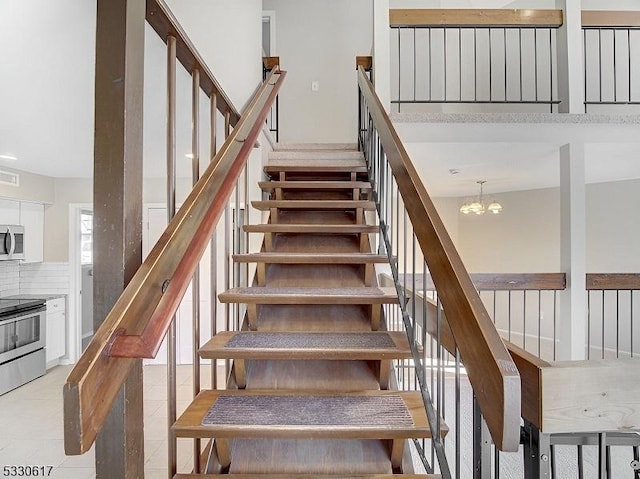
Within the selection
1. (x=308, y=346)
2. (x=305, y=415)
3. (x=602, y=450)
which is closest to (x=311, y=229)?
(x=308, y=346)

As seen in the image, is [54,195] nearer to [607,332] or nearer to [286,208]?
[286,208]

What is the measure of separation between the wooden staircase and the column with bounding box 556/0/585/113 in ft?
7.83

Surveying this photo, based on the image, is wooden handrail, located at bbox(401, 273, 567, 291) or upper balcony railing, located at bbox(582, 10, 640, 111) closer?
wooden handrail, located at bbox(401, 273, 567, 291)

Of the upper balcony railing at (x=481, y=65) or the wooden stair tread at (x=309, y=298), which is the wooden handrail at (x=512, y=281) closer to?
the wooden stair tread at (x=309, y=298)

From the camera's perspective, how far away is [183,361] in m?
5.11

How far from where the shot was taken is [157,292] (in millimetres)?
912

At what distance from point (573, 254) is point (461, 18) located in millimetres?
2250

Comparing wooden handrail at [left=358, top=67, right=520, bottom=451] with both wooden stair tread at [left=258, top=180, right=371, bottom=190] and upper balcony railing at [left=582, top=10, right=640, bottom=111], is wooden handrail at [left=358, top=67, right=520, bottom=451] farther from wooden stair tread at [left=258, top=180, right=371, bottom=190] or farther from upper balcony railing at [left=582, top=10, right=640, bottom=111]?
upper balcony railing at [left=582, top=10, right=640, bottom=111]

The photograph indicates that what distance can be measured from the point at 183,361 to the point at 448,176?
4295 millimetres

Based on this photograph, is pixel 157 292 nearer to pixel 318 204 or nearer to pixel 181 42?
pixel 181 42

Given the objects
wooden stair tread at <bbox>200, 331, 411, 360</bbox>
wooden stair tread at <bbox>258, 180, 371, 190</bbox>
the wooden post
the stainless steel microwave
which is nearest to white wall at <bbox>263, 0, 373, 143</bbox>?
wooden stair tread at <bbox>258, 180, 371, 190</bbox>

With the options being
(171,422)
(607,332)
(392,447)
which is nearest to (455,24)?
(392,447)

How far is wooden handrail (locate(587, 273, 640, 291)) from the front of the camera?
315 centimetres

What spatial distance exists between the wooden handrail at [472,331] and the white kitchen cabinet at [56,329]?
523cm
